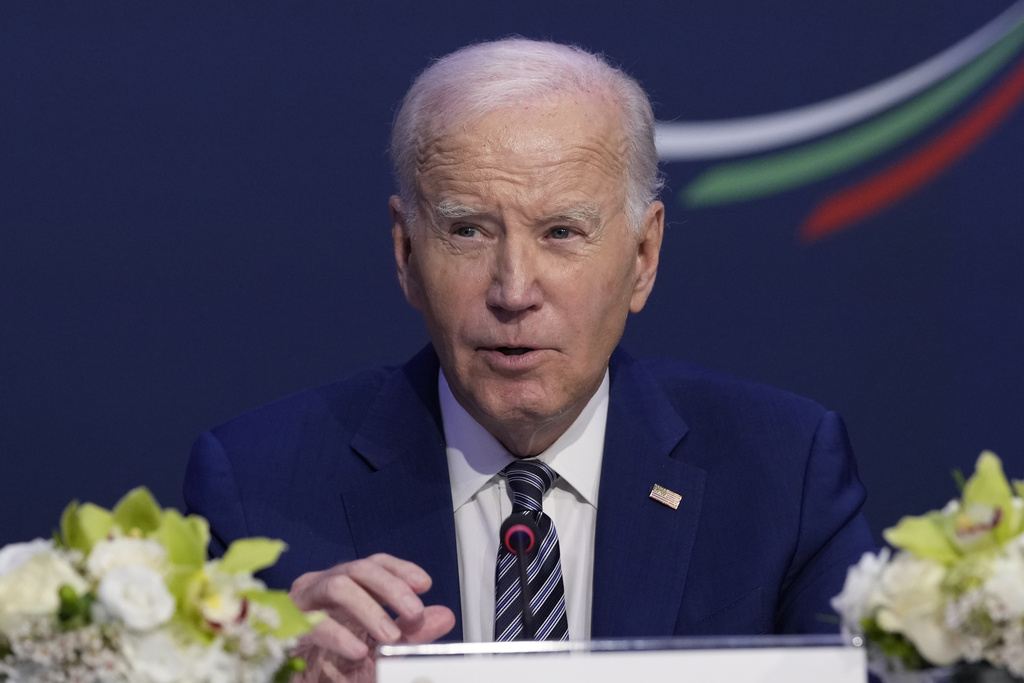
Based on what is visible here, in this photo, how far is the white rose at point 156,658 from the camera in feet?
4.19

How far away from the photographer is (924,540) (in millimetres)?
1353

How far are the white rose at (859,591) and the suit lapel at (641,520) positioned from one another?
0.80 meters

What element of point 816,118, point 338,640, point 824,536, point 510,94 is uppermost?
point 816,118

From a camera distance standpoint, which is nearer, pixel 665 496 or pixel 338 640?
pixel 338 640

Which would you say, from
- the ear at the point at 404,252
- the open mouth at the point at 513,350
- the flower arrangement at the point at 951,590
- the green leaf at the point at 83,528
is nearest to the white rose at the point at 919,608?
the flower arrangement at the point at 951,590

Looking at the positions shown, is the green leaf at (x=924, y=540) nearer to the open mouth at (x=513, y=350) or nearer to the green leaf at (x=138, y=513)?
the green leaf at (x=138, y=513)

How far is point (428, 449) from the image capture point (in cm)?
239

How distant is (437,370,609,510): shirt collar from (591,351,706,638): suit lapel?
45 millimetres

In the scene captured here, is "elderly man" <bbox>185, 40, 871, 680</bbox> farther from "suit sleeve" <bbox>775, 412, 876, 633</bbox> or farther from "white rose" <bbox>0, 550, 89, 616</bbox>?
"white rose" <bbox>0, 550, 89, 616</bbox>

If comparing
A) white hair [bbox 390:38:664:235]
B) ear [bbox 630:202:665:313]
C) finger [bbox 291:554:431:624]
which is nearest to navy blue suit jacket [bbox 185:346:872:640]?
ear [bbox 630:202:665:313]

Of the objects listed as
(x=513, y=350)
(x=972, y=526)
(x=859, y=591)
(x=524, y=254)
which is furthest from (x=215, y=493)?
(x=972, y=526)

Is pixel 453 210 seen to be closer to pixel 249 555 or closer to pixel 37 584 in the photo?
pixel 249 555

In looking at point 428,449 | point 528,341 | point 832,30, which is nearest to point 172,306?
point 428,449

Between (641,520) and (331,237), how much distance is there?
3.97 ft
